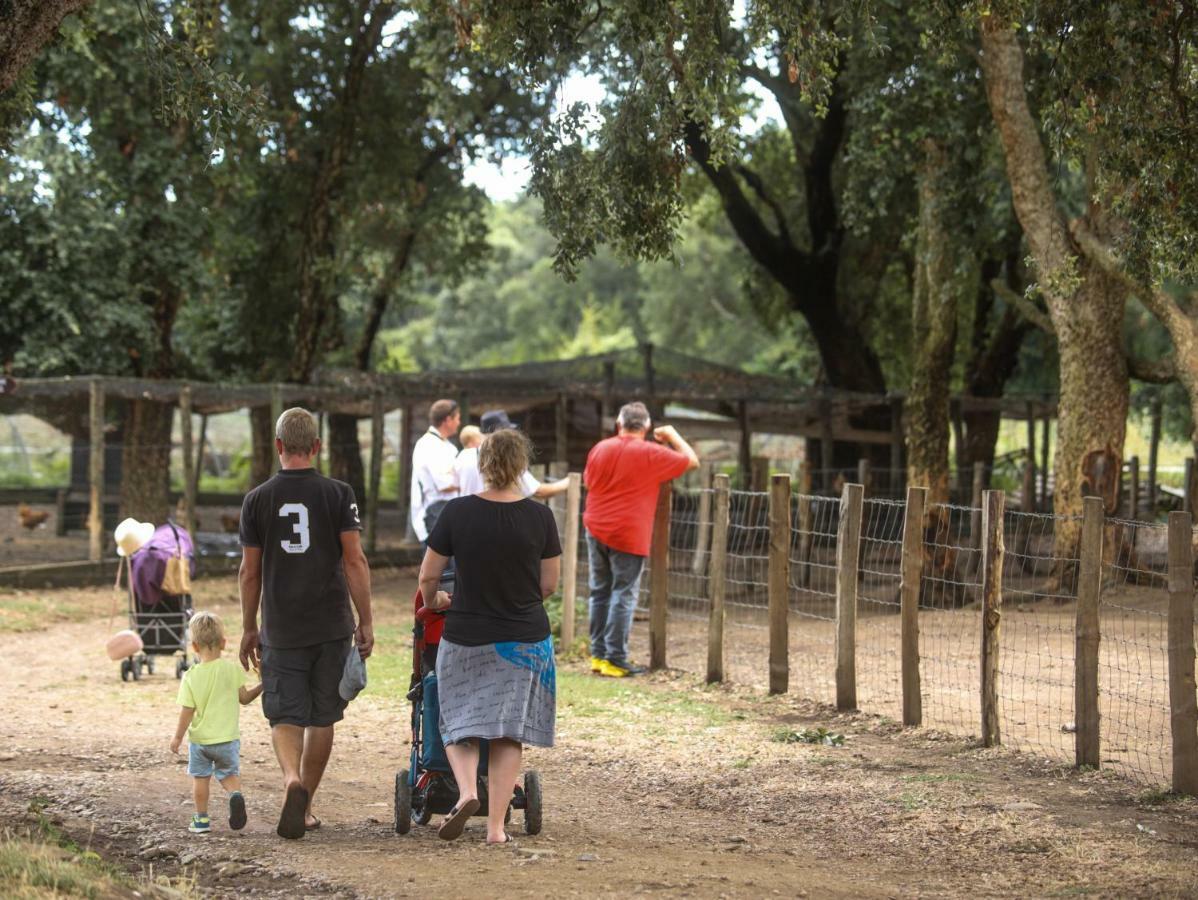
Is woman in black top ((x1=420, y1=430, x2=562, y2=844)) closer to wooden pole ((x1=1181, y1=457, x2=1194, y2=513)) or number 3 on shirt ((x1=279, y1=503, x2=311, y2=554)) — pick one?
number 3 on shirt ((x1=279, y1=503, x2=311, y2=554))

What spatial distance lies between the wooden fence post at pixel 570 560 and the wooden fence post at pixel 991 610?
185 inches

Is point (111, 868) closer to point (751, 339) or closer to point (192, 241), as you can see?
point (192, 241)

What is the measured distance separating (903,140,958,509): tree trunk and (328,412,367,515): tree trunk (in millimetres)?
9303

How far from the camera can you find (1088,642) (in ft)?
25.1

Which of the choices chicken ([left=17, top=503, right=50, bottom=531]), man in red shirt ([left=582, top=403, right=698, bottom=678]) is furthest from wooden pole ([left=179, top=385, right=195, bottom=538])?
man in red shirt ([left=582, top=403, right=698, bottom=678])

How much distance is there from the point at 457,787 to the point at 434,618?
0.74 metres

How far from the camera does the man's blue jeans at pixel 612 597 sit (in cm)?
1101

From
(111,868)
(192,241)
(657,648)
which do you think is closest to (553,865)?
(111,868)

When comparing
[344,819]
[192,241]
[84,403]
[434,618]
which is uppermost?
[192,241]

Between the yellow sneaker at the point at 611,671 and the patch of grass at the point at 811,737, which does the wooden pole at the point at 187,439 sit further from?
the patch of grass at the point at 811,737

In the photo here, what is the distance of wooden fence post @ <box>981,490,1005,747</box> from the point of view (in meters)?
8.25

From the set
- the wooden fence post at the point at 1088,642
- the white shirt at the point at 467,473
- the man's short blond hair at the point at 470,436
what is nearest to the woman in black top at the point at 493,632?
the wooden fence post at the point at 1088,642

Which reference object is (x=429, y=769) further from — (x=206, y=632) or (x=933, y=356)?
(x=933, y=356)

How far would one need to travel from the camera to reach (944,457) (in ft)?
58.5
